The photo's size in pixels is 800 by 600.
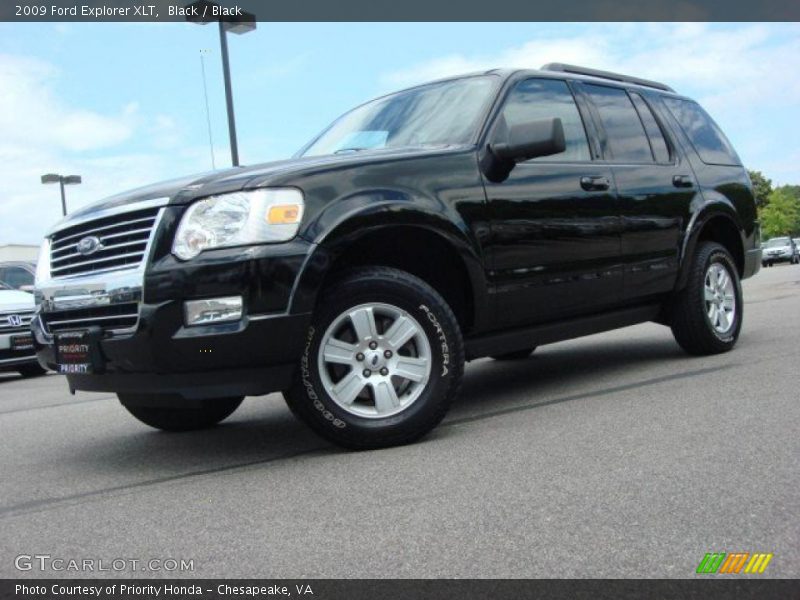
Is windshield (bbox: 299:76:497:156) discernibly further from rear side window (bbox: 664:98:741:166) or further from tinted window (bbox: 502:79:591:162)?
rear side window (bbox: 664:98:741:166)

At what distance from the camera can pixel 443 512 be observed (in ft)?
9.66

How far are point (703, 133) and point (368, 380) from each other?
4.03m

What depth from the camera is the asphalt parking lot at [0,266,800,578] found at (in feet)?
8.39

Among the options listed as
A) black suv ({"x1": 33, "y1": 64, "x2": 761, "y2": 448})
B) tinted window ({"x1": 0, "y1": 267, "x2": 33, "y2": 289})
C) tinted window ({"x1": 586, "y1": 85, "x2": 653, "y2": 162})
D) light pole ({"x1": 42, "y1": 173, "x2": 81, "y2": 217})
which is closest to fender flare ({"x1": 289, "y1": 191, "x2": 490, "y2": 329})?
black suv ({"x1": 33, "y1": 64, "x2": 761, "y2": 448})

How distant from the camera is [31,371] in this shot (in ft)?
35.6

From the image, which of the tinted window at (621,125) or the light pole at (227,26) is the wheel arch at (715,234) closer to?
the tinted window at (621,125)

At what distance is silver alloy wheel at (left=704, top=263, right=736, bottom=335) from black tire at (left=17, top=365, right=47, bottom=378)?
313 inches

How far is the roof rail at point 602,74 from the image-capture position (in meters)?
5.60

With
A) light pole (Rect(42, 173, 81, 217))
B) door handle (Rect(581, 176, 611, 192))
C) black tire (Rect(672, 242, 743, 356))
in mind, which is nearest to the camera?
door handle (Rect(581, 176, 611, 192))

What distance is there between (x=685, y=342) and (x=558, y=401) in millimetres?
1672

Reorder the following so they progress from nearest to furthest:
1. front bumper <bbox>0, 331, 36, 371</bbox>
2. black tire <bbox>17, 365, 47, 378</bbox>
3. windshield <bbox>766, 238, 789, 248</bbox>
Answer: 1. front bumper <bbox>0, 331, 36, 371</bbox>
2. black tire <bbox>17, 365, 47, 378</bbox>
3. windshield <bbox>766, 238, 789, 248</bbox>

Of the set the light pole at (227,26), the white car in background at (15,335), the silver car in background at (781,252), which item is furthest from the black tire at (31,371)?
the silver car in background at (781,252)

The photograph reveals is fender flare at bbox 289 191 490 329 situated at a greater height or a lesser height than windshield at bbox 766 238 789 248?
greater

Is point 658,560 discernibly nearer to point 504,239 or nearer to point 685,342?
point 504,239
